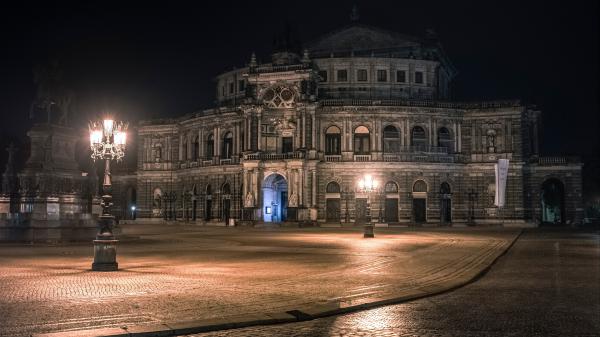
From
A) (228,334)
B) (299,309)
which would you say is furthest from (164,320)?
(299,309)

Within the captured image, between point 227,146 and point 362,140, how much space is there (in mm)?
17711

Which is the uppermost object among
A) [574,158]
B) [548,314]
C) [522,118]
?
[522,118]

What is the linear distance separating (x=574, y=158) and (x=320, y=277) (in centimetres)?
6792

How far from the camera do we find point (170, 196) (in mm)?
88062

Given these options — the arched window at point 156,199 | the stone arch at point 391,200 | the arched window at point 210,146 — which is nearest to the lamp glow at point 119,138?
the stone arch at point 391,200

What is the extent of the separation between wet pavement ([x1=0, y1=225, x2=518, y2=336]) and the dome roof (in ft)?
200

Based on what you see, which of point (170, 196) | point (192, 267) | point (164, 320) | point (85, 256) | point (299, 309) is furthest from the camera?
point (170, 196)

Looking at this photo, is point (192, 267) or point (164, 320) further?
point (192, 267)

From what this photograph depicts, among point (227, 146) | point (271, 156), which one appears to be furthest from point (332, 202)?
point (227, 146)

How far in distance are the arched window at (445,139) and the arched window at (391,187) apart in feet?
25.5

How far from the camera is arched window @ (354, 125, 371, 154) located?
249 feet

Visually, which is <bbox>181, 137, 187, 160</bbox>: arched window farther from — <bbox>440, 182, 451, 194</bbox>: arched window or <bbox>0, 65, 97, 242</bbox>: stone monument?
A: <bbox>0, 65, 97, 242</bbox>: stone monument

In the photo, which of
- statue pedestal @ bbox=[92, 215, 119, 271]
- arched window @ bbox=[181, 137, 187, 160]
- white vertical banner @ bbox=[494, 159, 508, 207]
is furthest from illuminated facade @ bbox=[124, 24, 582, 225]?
statue pedestal @ bbox=[92, 215, 119, 271]

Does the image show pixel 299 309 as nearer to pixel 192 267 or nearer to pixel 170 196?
pixel 192 267
